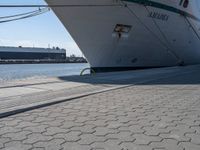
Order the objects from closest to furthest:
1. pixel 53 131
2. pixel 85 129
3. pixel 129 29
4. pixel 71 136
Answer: pixel 71 136, pixel 53 131, pixel 85 129, pixel 129 29

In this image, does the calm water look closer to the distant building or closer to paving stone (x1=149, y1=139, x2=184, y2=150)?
paving stone (x1=149, y1=139, x2=184, y2=150)

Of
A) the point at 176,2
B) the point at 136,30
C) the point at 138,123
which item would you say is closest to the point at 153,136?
the point at 138,123

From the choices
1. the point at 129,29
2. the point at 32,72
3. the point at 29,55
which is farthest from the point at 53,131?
the point at 29,55

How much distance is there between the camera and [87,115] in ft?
17.3

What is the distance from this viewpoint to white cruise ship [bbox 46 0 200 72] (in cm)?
1420

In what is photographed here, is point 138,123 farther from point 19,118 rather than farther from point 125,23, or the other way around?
point 125,23

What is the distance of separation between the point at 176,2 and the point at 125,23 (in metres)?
3.80

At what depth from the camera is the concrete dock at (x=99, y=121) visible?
12.6ft

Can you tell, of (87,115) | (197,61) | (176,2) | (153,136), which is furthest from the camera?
(197,61)

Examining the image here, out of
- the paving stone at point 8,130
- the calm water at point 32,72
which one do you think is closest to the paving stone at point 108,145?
the paving stone at point 8,130

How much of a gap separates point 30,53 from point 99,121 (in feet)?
270

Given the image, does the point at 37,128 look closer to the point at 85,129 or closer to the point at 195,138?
the point at 85,129

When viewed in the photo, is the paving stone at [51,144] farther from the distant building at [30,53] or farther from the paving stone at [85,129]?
the distant building at [30,53]

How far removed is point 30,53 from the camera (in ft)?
279
